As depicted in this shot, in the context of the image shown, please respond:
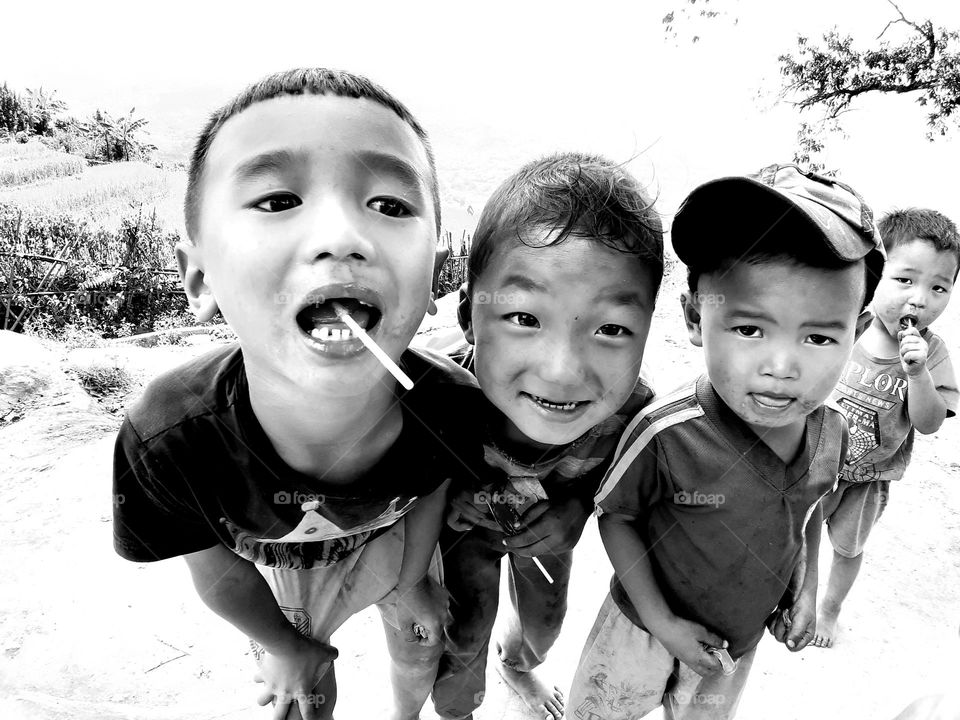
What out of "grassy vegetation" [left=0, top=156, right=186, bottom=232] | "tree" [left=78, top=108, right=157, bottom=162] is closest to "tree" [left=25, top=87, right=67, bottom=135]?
"tree" [left=78, top=108, right=157, bottom=162]

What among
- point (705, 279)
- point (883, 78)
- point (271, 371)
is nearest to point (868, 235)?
point (705, 279)

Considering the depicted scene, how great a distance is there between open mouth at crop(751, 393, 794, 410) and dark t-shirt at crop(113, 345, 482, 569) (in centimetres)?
63

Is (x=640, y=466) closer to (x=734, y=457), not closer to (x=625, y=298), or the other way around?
(x=734, y=457)

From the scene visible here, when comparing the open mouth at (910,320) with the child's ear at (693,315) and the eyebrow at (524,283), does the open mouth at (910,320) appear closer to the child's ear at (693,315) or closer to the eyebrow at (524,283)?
the child's ear at (693,315)

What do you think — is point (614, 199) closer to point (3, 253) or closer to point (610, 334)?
point (610, 334)

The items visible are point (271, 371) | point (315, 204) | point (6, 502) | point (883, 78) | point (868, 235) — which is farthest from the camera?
point (883, 78)

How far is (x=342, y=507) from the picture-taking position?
124 centimetres

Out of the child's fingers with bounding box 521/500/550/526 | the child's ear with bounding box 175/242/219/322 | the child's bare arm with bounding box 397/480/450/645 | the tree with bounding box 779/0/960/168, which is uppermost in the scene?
the tree with bounding box 779/0/960/168

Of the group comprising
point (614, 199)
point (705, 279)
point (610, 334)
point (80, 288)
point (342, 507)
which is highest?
point (614, 199)

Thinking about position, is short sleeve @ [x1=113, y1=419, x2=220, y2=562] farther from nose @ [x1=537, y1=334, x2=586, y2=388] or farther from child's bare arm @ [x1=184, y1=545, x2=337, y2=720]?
nose @ [x1=537, y1=334, x2=586, y2=388]

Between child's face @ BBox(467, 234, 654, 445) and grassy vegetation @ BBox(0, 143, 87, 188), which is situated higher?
child's face @ BBox(467, 234, 654, 445)

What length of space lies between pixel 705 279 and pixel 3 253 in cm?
763

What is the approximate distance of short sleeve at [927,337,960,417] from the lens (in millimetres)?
2010

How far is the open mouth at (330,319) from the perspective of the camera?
900 millimetres
